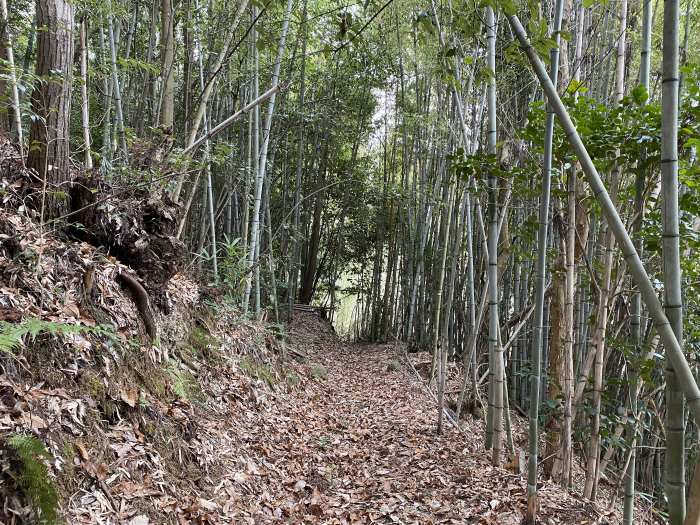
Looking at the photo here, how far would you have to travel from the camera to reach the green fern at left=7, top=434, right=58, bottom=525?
141 centimetres

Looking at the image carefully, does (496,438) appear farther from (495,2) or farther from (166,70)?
(166,70)

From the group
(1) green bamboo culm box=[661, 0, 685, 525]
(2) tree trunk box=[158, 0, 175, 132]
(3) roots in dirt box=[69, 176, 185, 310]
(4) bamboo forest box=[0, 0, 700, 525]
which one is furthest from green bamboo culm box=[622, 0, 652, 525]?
(2) tree trunk box=[158, 0, 175, 132]

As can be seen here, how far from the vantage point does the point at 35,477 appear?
143 centimetres

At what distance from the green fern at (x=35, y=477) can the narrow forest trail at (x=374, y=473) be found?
106cm

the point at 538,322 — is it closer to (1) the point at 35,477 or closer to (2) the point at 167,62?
(1) the point at 35,477

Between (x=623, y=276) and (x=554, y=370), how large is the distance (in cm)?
124

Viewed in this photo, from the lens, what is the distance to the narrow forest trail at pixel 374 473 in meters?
2.50

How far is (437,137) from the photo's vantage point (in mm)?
6430

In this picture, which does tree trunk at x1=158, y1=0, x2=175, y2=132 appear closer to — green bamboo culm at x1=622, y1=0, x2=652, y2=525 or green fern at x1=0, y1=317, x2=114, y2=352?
green fern at x1=0, y1=317, x2=114, y2=352

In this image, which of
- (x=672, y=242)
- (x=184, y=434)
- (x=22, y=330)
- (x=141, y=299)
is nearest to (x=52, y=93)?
(x=141, y=299)

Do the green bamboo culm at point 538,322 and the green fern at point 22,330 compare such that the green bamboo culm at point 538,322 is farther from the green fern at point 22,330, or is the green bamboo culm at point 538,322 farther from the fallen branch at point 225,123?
the green fern at point 22,330

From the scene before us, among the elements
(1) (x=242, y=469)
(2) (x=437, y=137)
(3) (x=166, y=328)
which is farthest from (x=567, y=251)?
(2) (x=437, y=137)

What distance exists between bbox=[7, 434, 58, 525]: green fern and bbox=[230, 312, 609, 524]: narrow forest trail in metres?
1.06

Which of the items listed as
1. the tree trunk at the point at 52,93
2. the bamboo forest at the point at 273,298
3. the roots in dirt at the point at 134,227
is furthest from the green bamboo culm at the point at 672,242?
the tree trunk at the point at 52,93
